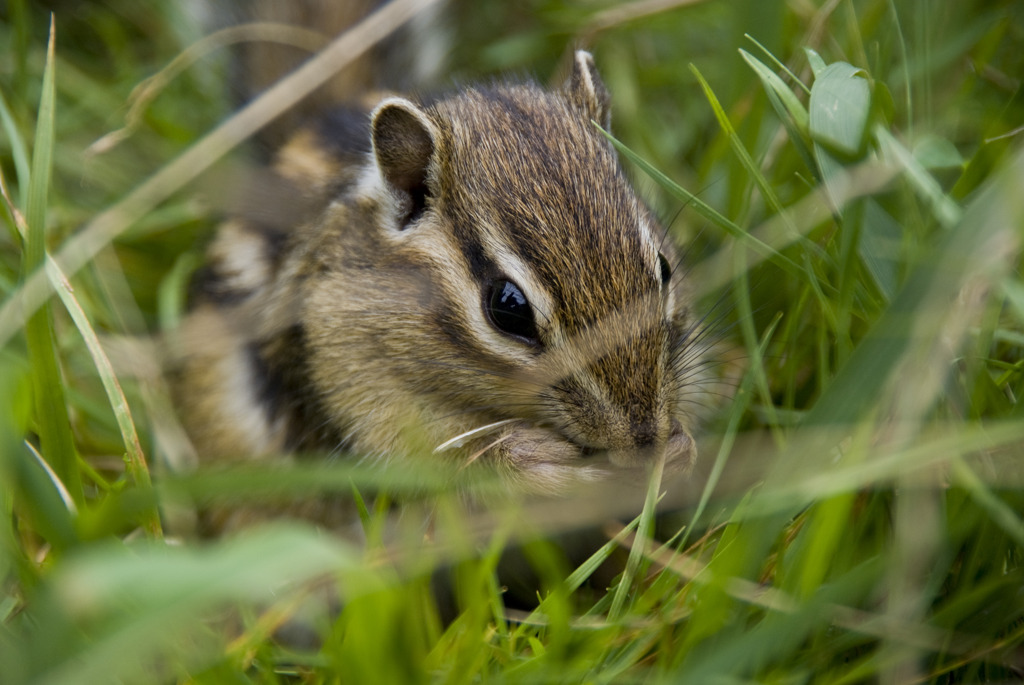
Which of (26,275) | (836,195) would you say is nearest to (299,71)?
(26,275)

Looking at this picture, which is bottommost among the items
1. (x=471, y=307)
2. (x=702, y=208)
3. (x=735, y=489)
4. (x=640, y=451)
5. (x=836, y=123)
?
(x=735, y=489)

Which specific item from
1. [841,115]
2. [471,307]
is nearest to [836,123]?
[841,115]

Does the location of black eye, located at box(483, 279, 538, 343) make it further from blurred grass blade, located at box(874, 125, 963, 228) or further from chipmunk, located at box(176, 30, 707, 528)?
blurred grass blade, located at box(874, 125, 963, 228)

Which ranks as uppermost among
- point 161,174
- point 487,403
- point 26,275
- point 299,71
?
point 299,71

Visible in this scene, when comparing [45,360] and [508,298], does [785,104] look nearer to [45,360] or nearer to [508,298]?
[508,298]

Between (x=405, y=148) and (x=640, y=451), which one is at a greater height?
(x=405, y=148)

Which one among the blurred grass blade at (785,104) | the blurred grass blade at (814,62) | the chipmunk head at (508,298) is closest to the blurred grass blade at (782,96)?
the blurred grass blade at (785,104)

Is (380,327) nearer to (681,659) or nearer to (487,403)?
(487,403)
